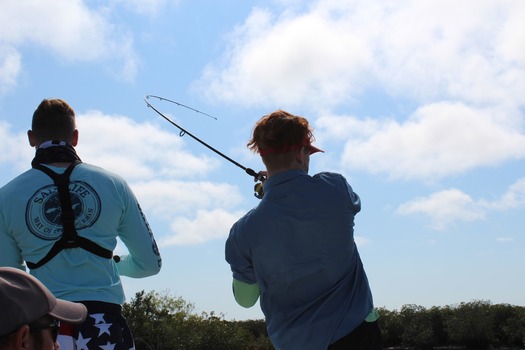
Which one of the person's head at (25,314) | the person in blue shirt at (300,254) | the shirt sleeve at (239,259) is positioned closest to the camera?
the person's head at (25,314)

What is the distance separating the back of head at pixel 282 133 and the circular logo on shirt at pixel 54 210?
0.99 m

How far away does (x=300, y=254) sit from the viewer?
145 inches

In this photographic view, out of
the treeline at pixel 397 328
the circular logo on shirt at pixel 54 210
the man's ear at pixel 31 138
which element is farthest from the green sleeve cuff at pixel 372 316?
the treeline at pixel 397 328

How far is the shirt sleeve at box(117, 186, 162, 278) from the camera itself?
14.0ft

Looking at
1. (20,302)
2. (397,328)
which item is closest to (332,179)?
(20,302)

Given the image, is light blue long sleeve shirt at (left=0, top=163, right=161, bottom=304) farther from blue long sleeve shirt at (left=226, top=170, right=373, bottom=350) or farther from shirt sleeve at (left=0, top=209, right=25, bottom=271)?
blue long sleeve shirt at (left=226, top=170, right=373, bottom=350)

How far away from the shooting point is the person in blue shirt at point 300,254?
3.65 meters

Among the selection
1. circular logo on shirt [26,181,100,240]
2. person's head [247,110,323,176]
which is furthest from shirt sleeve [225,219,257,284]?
circular logo on shirt [26,181,100,240]

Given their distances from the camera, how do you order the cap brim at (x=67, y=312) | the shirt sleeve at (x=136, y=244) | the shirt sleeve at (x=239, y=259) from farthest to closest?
the shirt sleeve at (x=136, y=244) < the shirt sleeve at (x=239, y=259) < the cap brim at (x=67, y=312)

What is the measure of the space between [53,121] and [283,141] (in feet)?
4.62

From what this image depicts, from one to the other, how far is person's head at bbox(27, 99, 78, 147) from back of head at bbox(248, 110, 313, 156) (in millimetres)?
1176

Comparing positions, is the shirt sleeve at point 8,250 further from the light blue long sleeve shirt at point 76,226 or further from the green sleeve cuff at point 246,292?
the green sleeve cuff at point 246,292

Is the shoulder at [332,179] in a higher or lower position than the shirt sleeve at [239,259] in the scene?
higher

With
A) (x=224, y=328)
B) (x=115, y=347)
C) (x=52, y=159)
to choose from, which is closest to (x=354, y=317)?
(x=115, y=347)
